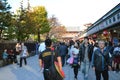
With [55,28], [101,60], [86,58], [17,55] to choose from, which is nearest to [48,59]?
[101,60]

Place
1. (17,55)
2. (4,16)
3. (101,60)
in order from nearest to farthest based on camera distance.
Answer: (101,60) < (17,55) < (4,16)

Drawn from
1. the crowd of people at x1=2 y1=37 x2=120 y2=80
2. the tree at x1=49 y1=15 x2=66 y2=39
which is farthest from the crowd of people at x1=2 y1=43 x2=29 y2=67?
the tree at x1=49 y1=15 x2=66 y2=39

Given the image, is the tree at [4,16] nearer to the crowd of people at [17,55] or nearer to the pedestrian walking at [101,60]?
the crowd of people at [17,55]

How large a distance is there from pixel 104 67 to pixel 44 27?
237ft

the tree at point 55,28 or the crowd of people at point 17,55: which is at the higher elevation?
the tree at point 55,28

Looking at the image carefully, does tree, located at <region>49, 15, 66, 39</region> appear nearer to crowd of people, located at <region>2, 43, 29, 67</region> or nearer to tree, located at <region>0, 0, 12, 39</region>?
tree, located at <region>0, 0, 12, 39</region>

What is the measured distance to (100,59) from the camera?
10.5m

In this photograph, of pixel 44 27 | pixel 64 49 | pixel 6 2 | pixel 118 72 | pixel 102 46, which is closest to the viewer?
pixel 102 46

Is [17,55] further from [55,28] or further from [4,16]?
[55,28]

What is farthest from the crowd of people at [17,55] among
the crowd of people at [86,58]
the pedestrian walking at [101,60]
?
the pedestrian walking at [101,60]

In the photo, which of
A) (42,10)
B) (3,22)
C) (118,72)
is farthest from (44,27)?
(118,72)

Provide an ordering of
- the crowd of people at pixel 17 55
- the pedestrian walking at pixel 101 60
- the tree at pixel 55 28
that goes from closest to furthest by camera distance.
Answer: the pedestrian walking at pixel 101 60 → the crowd of people at pixel 17 55 → the tree at pixel 55 28

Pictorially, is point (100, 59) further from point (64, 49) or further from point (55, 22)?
point (55, 22)

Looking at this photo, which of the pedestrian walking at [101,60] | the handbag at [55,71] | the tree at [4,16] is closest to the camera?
the handbag at [55,71]
